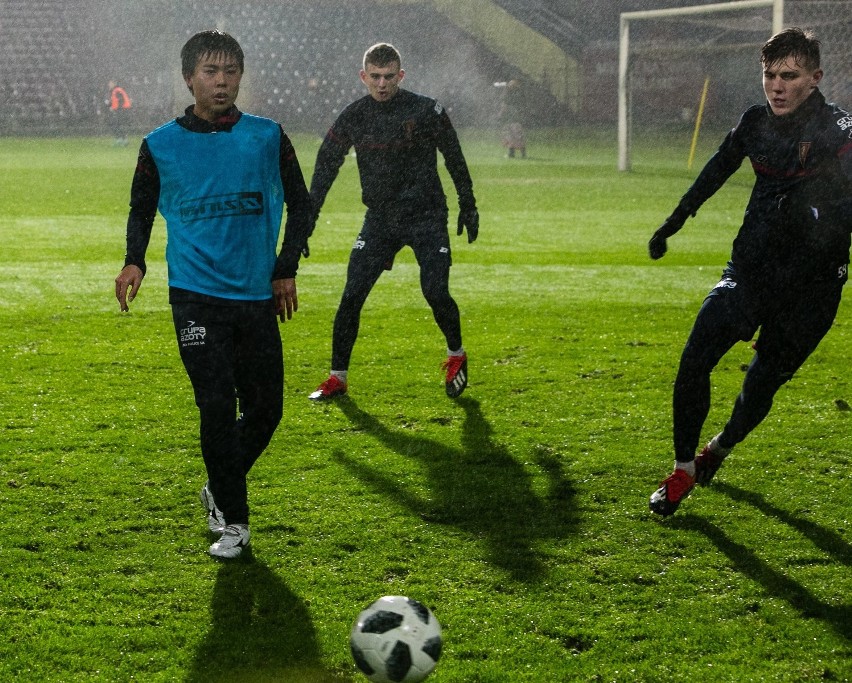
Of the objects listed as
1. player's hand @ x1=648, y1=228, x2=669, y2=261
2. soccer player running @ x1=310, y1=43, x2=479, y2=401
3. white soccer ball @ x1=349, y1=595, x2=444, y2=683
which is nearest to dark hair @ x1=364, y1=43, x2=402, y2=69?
soccer player running @ x1=310, y1=43, x2=479, y2=401

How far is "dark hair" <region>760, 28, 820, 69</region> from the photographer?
4156 mm

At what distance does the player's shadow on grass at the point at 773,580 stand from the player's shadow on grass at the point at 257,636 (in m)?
1.56

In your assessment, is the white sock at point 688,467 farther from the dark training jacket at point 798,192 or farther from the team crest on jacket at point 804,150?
the team crest on jacket at point 804,150

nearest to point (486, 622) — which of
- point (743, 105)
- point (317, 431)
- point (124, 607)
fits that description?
point (124, 607)

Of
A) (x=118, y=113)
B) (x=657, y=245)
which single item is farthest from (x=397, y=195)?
(x=118, y=113)

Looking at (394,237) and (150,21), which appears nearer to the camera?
(394,237)

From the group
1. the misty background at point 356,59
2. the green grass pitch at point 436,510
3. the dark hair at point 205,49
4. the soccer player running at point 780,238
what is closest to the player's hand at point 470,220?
the green grass pitch at point 436,510

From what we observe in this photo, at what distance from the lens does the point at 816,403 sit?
252 inches

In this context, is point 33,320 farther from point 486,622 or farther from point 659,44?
point 659,44

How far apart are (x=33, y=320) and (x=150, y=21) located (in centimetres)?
3501

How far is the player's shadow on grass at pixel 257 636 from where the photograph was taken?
3189 mm

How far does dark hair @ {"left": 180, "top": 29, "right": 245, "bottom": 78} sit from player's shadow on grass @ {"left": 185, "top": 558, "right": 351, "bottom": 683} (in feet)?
5.88

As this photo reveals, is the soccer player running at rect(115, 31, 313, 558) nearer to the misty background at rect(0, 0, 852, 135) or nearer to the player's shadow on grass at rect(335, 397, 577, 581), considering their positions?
the player's shadow on grass at rect(335, 397, 577, 581)

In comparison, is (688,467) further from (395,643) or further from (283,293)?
(395,643)
